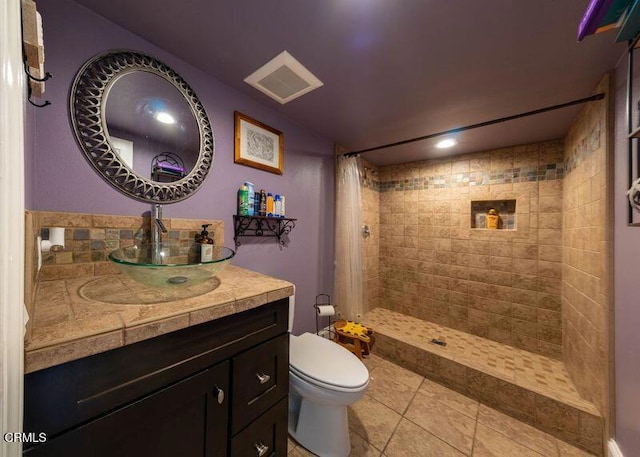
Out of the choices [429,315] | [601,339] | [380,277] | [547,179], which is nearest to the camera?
[601,339]

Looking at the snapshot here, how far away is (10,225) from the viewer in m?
0.32

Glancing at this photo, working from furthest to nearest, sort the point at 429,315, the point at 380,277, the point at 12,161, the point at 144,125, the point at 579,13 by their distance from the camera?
the point at 380,277, the point at 429,315, the point at 144,125, the point at 579,13, the point at 12,161

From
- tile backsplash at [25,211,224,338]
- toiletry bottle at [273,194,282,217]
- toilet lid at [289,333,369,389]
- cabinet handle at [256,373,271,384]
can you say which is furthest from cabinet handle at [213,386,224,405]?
toiletry bottle at [273,194,282,217]

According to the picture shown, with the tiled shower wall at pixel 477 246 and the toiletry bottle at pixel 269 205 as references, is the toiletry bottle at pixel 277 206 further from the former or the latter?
the tiled shower wall at pixel 477 246

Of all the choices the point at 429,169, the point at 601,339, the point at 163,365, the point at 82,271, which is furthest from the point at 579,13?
the point at 82,271

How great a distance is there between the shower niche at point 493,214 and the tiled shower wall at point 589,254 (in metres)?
0.47

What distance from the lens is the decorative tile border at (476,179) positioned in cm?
204

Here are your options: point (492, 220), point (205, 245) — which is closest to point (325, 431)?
point (205, 245)

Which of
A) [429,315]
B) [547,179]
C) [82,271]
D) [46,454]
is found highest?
[547,179]

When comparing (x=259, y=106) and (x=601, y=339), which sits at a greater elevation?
(x=259, y=106)

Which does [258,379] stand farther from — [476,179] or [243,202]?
[476,179]

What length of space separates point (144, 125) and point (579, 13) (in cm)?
195

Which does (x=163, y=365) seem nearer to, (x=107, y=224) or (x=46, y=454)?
(x=46, y=454)

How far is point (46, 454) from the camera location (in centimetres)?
45
